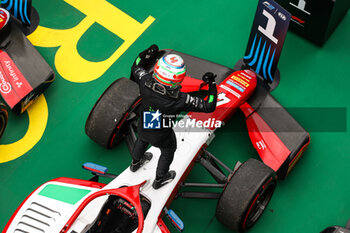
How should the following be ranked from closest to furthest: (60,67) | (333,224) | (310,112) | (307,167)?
(333,224) < (307,167) < (310,112) < (60,67)

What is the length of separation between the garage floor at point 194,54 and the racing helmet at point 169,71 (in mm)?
1780

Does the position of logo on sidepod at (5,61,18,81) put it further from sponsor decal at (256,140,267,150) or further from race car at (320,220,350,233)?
race car at (320,220,350,233)

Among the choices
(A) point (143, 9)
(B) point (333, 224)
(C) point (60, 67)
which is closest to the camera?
(B) point (333, 224)

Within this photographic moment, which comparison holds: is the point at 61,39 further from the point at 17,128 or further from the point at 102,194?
the point at 102,194

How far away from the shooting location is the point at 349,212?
17.7 ft

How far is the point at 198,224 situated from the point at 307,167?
1.48 meters

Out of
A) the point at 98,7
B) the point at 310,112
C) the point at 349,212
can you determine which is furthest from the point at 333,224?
the point at 98,7

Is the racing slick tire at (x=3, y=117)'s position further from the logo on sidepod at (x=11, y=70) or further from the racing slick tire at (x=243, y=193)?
the racing slick tire at (x=243, y=193)

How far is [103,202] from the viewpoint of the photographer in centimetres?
477

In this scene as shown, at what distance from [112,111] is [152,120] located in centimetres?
112

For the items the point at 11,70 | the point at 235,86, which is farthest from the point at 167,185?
the point at 11,70

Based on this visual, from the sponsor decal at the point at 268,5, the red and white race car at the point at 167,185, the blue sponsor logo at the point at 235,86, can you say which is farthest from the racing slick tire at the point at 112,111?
the sponsor decal at the point at 268,5

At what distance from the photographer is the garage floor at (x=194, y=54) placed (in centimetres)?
551

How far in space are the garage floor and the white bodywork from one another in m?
0.53
